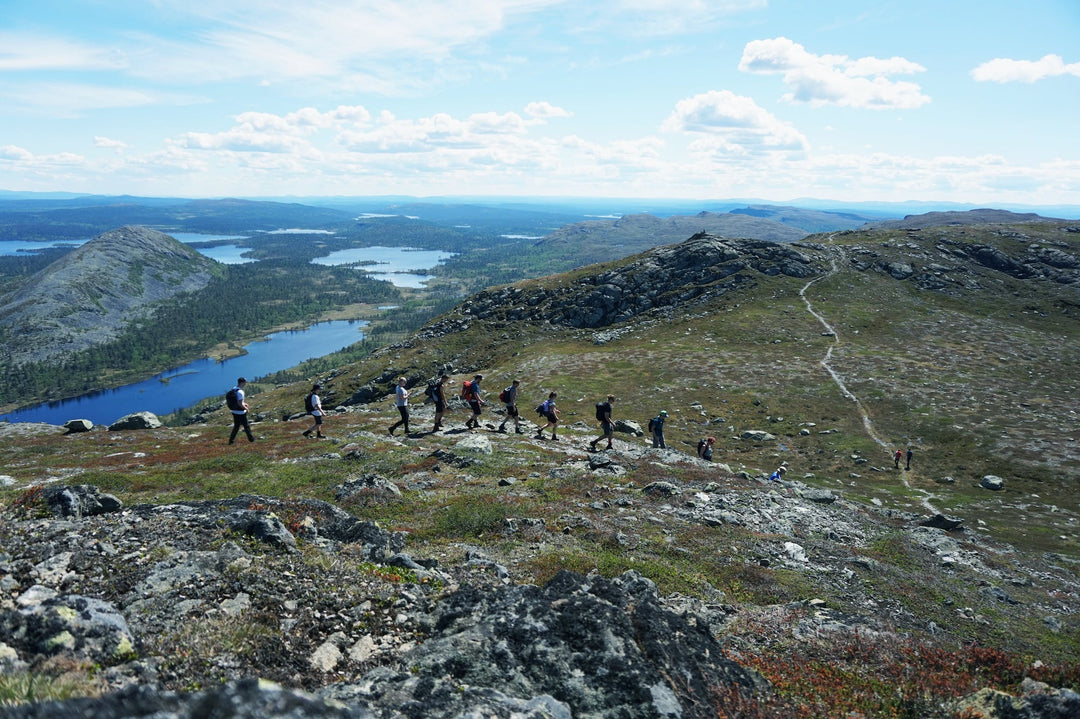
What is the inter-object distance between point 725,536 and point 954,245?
5997 inches

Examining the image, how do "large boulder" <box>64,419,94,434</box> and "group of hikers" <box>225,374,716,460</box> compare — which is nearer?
"group of hikers" <box>225,374,716,460</box>

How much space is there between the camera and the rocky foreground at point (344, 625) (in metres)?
7.04

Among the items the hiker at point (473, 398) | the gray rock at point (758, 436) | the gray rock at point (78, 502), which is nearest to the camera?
the gray rock at point (78, 502)

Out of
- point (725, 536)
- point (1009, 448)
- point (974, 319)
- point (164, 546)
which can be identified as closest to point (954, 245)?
point (974, 319)

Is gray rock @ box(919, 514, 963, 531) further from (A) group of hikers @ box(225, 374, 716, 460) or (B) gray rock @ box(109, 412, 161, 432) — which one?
(B) gray rock @ box(109, 412, 161, 432)

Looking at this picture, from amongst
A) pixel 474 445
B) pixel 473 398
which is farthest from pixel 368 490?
pixel 473 398

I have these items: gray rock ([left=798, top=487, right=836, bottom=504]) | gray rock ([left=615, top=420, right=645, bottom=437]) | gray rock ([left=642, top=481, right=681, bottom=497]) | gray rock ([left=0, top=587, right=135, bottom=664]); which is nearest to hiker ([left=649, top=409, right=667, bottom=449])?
gray rock ([left=615, top=420, right=645, bottom=437])

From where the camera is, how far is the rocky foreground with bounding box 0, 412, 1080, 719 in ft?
23.1

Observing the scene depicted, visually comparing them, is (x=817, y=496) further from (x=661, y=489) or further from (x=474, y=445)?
(x=474, y=445)

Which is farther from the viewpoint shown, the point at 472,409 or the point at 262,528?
the point at 472,409

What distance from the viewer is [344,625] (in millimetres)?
9344

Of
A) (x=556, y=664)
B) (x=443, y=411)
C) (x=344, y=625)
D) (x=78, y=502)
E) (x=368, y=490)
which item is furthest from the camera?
(x=443, y=411)

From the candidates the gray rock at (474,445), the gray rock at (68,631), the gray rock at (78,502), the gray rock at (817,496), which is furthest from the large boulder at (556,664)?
the gray rock at (817,496)

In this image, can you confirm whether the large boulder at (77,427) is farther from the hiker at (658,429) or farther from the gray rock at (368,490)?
the hiker at (658,429)
